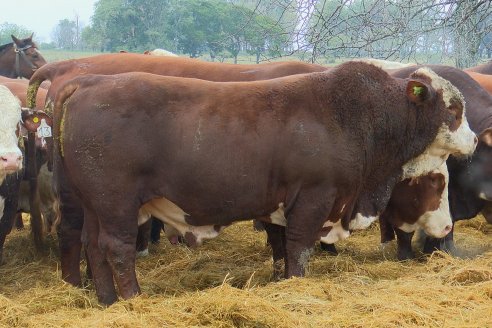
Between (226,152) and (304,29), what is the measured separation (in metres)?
4.24

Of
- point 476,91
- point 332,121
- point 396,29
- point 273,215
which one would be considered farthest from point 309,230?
point 396,29

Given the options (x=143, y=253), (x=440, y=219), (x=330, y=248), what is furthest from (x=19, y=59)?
(x=440, y=219)

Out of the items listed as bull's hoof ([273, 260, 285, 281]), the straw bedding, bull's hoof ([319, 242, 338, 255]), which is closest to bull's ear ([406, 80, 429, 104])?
the straw bedding

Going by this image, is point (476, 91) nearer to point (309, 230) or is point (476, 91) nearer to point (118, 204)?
point (309, 230)

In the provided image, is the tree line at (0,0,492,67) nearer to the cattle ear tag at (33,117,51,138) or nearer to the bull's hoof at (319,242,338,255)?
the bull's hoof at (319,242,338,255)

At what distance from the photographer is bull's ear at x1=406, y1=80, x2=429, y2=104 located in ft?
16.1

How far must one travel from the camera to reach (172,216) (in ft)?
15.2

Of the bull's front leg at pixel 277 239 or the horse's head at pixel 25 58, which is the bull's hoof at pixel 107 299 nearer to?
the bull's front leg at pixel 277 239

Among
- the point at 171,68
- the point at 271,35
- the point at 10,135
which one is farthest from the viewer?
the point at 271,35

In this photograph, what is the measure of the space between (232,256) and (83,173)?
2181 millimetres

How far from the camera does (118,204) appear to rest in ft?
14.0

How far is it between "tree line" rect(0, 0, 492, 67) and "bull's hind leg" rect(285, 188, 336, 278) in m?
3.27

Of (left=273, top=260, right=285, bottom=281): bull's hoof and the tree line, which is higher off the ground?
the tree line

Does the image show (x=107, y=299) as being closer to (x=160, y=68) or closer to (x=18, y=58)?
(x=160, y=68)
